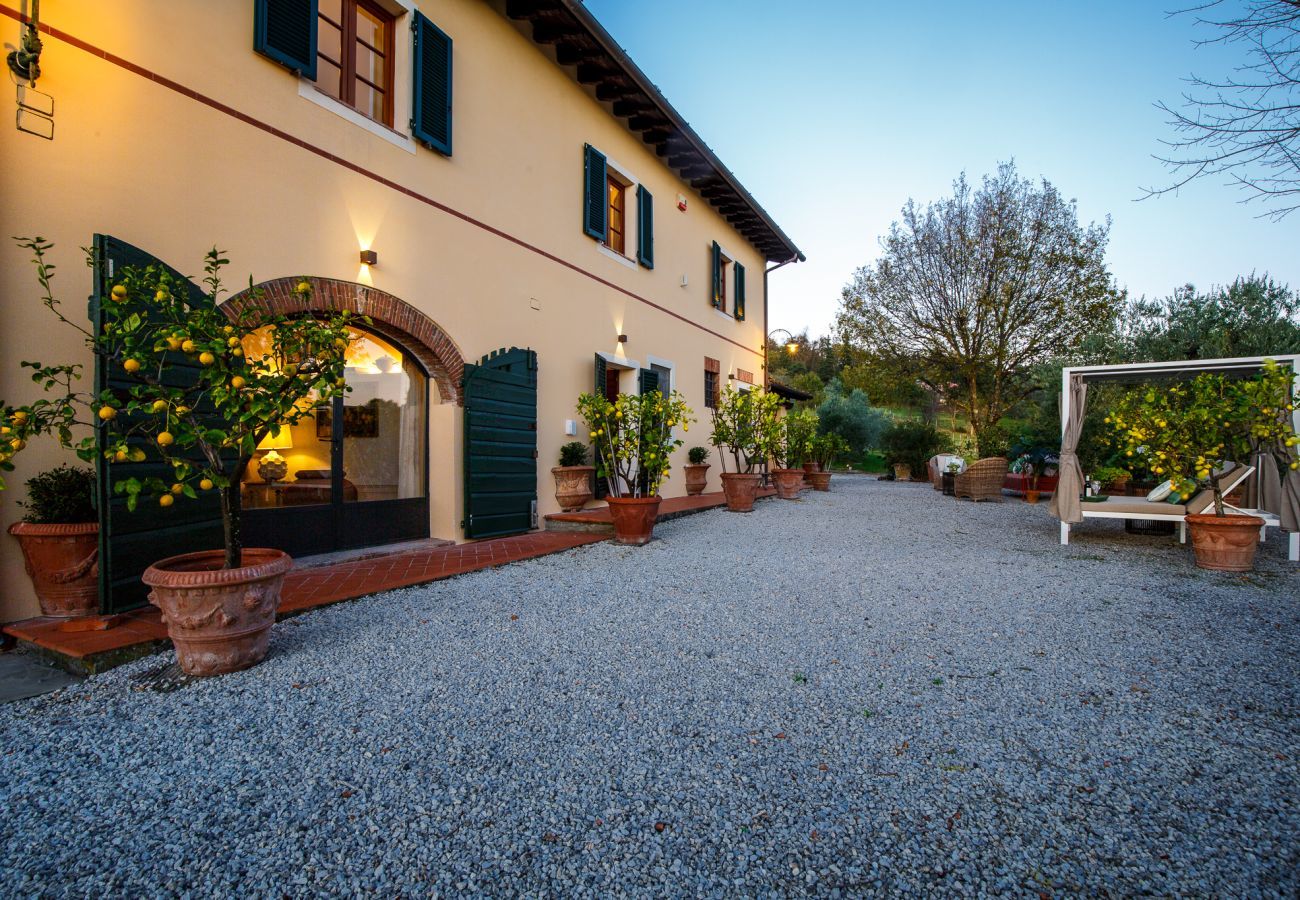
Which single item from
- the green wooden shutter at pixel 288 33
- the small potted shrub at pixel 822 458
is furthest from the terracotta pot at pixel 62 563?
the small potted shrub at pixel 822 458

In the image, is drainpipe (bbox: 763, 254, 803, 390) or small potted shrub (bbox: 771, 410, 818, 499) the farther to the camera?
drainpipe (bbox: 763, 254, 803, 390)

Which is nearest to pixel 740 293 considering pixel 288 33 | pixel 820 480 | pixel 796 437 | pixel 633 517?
pixel 796 437

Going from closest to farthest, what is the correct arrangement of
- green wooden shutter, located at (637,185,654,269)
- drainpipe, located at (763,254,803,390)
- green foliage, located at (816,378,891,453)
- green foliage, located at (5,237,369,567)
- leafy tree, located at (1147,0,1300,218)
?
green foliage, located at (5,237,369,567), leafy tree, located at (1147,0,1300,218), green wooden shutter, located at (637,185,654,269), drainpipe, located at (763,254,803,390), green foliage, located at (816,378,891,453)

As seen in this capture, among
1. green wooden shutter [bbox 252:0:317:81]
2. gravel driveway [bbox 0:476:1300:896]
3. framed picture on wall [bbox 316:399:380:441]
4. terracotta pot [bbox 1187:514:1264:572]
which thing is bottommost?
gravel driveway [bbox 0:476:1300:896]

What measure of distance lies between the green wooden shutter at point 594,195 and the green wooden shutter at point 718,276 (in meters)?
3.87

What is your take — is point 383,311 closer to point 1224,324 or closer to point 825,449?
point 825,449

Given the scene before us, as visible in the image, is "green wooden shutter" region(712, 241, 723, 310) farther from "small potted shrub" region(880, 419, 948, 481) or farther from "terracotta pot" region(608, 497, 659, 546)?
"small potted shrub" region(880, 419, 948, 481)

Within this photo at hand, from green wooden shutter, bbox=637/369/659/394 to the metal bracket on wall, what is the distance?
6.51m

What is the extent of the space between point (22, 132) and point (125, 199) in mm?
476

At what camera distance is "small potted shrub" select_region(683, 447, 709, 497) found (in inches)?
405

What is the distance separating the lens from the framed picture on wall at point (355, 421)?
4891mm

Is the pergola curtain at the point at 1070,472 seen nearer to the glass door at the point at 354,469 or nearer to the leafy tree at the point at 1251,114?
the leafy tree at the point at 1251,114

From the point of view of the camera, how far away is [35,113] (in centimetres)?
314

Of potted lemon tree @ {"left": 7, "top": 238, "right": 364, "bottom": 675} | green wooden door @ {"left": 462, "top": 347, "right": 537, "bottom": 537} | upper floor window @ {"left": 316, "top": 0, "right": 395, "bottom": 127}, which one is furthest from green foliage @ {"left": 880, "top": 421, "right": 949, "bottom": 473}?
potted lemon tree @ {"left": 7, "top": 238, "right": 364, "bottom": 675}
